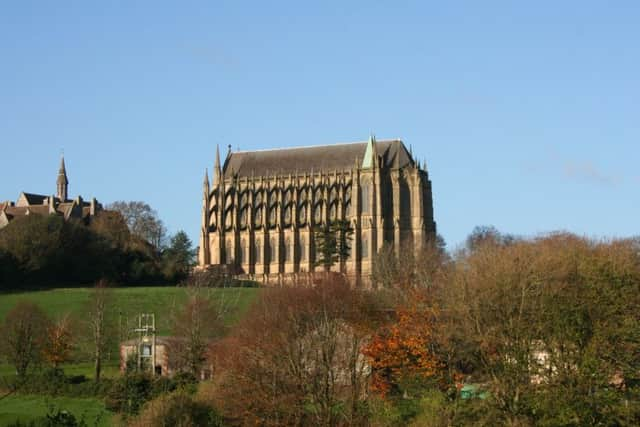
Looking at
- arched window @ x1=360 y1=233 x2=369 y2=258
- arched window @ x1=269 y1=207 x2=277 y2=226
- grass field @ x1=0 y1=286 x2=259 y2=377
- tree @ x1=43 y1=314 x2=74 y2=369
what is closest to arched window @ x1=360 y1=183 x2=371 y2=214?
arched window @ x1=360 y1=233 x2=369 y2=258

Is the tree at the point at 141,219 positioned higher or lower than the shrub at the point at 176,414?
higher

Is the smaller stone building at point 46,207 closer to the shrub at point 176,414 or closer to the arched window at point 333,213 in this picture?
the arched window at point 333,213

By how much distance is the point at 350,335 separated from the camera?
146ft

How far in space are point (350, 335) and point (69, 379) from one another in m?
13.1

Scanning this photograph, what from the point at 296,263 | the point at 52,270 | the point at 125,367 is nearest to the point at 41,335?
the point at 125,367

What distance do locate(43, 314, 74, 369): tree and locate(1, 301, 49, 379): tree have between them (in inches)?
11.6

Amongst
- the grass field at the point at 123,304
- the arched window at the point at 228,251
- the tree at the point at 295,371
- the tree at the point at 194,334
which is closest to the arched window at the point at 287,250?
the arched window at the point at 228,251

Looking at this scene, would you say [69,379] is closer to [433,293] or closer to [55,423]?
[433,293]

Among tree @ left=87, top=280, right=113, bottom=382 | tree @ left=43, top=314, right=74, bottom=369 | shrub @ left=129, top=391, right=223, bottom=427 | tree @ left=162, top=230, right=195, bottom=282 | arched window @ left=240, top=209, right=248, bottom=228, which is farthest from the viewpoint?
arched window @ left=240, top=209, right=248, bottom=228

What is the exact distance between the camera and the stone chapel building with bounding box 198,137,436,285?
347ft

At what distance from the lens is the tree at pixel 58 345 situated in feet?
185

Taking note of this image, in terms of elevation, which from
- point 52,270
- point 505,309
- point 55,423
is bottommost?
point 55,423

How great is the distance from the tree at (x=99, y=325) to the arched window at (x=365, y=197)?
3659 cm

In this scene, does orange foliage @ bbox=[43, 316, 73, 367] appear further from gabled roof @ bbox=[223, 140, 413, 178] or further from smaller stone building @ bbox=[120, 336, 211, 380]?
gabled roof @ bbox=[223, 140, 413, 178]
